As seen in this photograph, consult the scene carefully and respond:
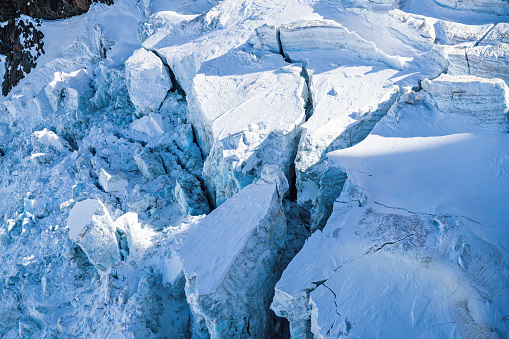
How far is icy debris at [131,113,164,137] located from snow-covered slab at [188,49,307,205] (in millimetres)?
741

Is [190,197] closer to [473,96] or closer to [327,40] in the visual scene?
[327,40]

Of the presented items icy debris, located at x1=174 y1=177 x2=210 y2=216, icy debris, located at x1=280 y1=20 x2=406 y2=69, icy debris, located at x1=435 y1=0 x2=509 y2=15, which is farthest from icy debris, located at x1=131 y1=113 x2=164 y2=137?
icy debris, located at x1=435 y1=0 x2=509 y2=15

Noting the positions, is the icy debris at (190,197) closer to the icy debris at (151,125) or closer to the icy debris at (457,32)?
the icy debris at (151,125)

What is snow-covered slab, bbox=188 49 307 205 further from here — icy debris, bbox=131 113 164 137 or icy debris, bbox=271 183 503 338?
icy debris, bbox=271 183 503 338

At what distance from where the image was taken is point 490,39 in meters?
5.28

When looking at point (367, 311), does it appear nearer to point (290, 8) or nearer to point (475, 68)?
point (475, 68)

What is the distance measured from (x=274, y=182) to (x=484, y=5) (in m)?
4.04

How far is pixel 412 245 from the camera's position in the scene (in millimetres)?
3189

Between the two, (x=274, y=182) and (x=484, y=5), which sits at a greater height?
(x=484, y=5)

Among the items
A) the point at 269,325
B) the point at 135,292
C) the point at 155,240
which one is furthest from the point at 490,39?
the point at 135,292

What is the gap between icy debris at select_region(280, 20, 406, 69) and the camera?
18.5 feet

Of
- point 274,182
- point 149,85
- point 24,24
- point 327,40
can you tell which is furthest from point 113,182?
point 24,24

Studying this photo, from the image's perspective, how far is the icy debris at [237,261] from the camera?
3.59 metres

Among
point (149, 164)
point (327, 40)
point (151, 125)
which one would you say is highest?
point (327, 40)
